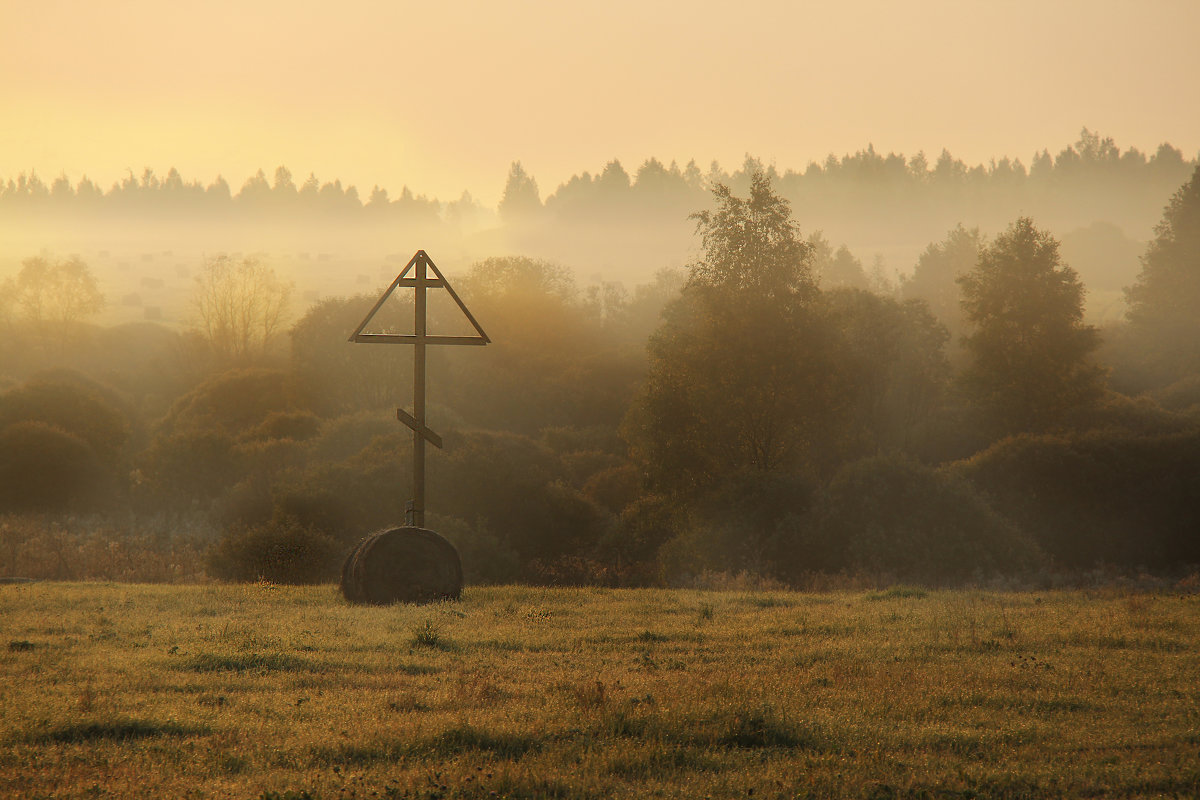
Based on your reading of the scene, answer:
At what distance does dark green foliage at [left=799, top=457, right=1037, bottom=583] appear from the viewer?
34.6 metres

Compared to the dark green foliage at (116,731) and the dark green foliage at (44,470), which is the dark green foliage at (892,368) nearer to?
the dark green foliage at (44,470)

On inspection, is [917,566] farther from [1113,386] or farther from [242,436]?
[1113,386]

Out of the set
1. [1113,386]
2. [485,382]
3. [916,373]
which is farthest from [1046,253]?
[485,382]

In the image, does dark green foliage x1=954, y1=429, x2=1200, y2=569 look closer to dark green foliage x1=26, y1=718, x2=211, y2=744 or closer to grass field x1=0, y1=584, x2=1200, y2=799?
grass field x1=0, y1=584, x2=1200, y2=799

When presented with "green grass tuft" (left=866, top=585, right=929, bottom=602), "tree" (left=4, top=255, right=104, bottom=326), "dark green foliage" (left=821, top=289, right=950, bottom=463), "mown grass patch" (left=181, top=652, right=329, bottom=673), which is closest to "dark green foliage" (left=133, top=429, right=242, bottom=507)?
"dark green foliage" (left=821, top=289, right=950, bottom=463)

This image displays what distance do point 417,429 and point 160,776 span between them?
1199cm

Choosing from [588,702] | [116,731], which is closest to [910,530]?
[588,702]

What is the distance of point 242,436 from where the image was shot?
5591cm

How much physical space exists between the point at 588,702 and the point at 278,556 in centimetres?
2533

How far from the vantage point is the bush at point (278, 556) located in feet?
110

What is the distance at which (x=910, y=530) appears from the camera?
35906mm

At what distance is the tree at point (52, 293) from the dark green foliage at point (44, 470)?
53407mm

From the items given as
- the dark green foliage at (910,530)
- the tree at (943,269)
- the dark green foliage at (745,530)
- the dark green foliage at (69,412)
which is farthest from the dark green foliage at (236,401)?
the tree at (943,269)

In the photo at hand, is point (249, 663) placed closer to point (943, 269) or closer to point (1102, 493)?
point (1102, 493)
